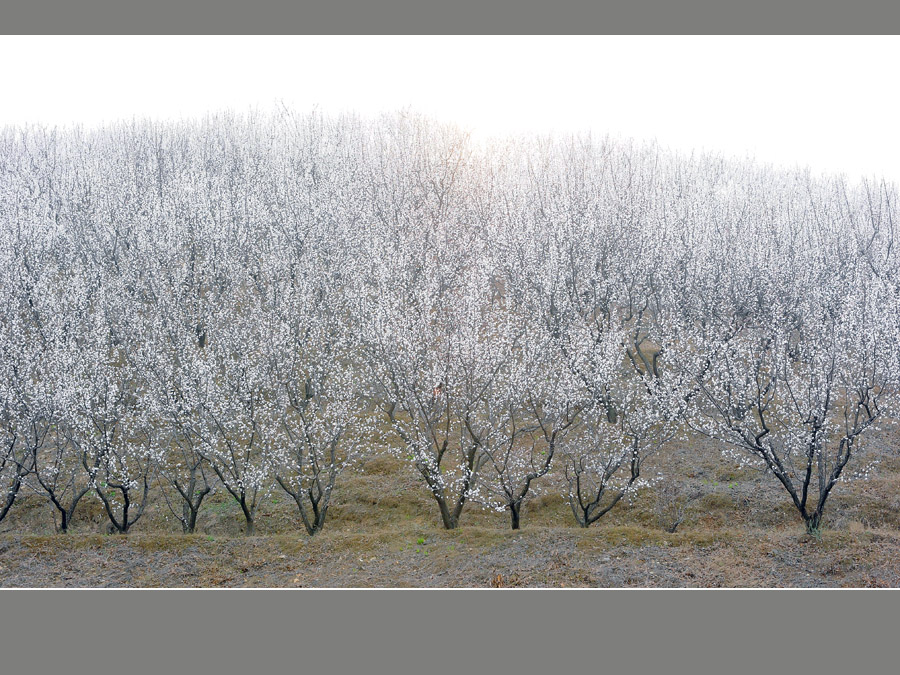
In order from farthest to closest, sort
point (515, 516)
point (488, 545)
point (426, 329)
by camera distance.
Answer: point (426, 329) → point (515, 516) → point (488, 545)

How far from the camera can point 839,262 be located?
58.1ft

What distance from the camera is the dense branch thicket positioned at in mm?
12961

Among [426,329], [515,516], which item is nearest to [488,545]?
[515,516]

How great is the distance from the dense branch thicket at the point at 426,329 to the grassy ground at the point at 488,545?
2.20 ft

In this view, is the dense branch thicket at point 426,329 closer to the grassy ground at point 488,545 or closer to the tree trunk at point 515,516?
the tree trunk at point 515,516

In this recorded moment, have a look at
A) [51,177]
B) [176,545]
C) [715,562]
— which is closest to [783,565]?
[715,562]

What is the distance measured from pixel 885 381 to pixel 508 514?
9.33 meters

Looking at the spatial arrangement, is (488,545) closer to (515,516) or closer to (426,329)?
(515,516)

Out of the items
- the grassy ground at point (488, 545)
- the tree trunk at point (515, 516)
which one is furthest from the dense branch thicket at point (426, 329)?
the grassy ground at point (488, 545)

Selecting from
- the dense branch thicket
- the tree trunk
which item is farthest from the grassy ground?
the dense branch thicket

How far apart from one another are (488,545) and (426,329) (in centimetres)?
534

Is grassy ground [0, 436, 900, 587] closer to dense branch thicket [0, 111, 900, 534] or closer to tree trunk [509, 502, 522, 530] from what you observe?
tree trunk [509, 502, 522, 530]

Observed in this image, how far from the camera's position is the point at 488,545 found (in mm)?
12023

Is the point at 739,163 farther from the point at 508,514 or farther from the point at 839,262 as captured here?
the point at 508,514
